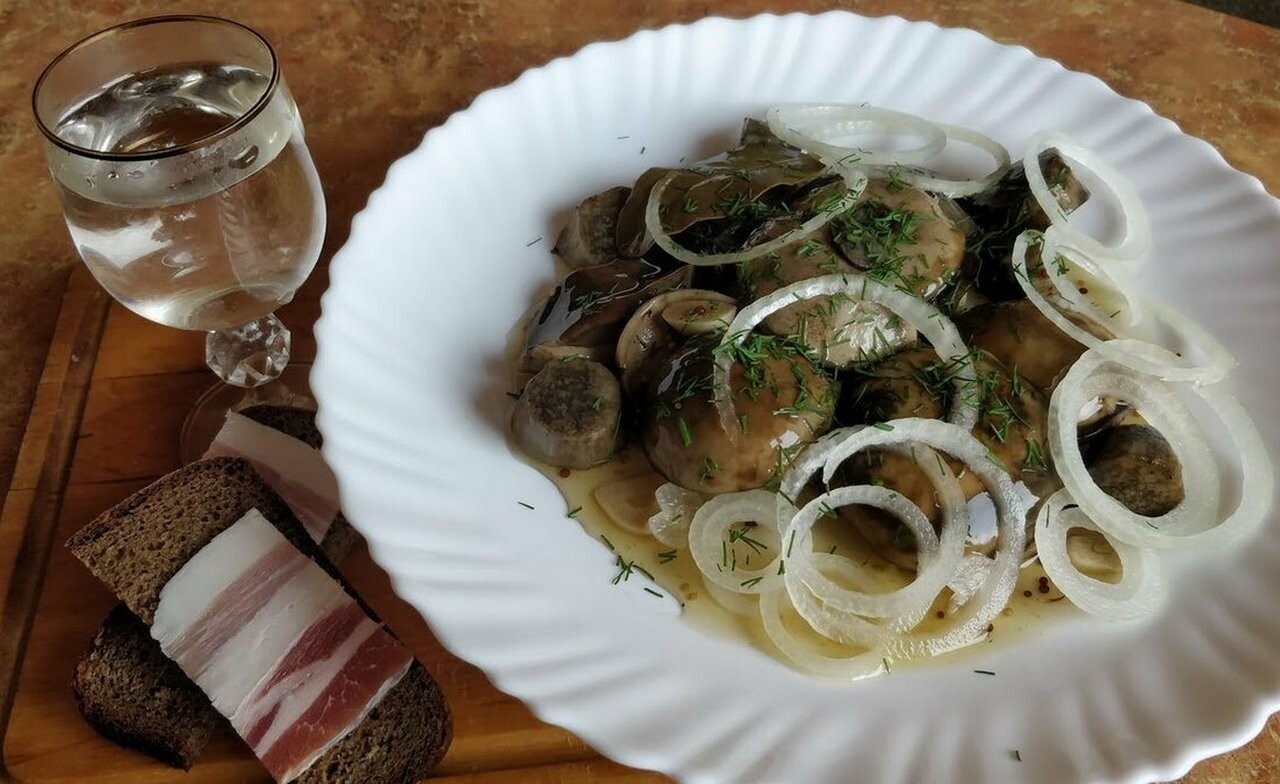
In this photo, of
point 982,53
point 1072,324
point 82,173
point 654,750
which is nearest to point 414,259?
point 82,173

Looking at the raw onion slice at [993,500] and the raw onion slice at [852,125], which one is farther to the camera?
the raw onion slice at [852,125]

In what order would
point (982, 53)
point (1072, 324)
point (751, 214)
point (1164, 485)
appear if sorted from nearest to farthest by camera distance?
point (1164, 485) → point (1072, 324) → point (751, 214) → point (982, 53)

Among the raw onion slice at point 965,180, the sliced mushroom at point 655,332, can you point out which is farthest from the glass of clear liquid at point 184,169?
the raw onion slice at point 965,180

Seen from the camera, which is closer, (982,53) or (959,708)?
(959,708)

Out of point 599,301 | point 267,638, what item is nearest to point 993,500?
point 599,301

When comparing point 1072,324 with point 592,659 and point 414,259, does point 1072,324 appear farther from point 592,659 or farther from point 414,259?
point 414,259

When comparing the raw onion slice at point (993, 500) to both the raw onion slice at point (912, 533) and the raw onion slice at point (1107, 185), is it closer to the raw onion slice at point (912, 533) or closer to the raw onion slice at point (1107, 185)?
the raw onion slice at point (912, 533)

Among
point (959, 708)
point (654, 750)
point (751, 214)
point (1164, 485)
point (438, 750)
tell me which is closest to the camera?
point (654, 750)

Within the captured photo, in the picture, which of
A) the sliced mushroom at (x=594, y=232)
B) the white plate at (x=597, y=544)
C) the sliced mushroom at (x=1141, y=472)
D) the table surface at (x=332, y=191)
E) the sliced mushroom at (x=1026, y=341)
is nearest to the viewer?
the white plate at (x=597, y=544)
